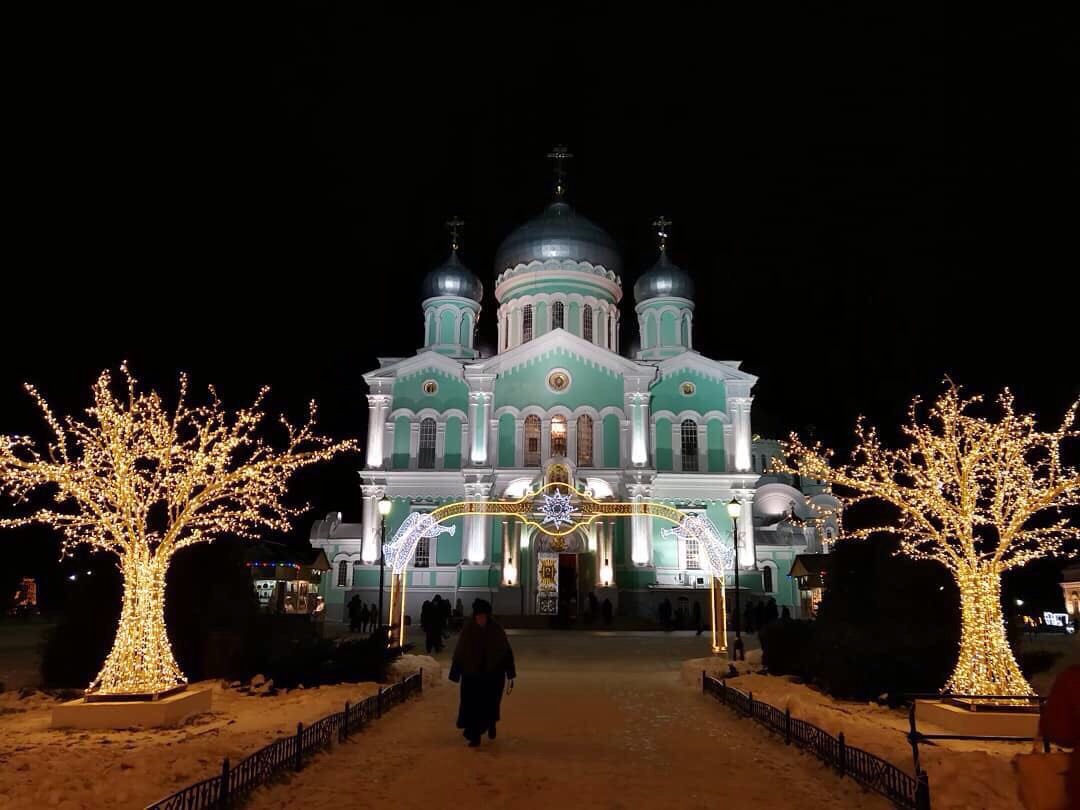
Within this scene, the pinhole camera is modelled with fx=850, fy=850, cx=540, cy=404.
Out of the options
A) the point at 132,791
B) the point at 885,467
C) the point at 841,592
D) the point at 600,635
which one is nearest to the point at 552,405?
the point at 600,635

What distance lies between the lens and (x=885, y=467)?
12.7 meters

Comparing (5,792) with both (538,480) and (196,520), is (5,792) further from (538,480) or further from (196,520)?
(538,480)

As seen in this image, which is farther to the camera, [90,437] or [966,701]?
[90,437]

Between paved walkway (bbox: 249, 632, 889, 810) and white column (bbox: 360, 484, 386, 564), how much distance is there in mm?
22439

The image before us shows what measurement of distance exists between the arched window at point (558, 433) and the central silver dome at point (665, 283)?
9755mm

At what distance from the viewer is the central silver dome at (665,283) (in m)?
43.4

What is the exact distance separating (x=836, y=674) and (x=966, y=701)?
10.4 ft

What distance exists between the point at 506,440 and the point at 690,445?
8484mm

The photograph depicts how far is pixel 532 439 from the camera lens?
124 ft

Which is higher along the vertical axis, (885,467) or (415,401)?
(415,401)

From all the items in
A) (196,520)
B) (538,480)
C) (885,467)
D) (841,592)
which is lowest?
(841,592)

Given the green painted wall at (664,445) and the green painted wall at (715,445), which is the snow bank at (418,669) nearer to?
the green painted wall at (664,445)

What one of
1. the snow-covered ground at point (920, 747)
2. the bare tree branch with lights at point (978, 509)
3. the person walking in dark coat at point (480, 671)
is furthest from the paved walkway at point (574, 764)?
the bare tree branch with lights at point (978, 509)

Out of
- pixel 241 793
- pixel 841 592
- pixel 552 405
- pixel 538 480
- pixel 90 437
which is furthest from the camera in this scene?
pixel 552 405
